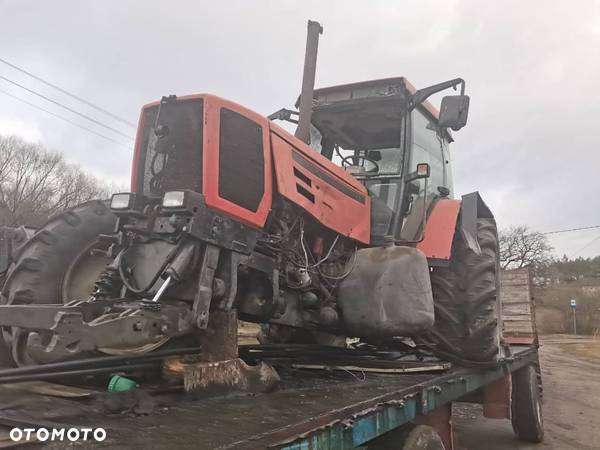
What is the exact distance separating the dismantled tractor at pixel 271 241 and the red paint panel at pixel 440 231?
0.04 ft

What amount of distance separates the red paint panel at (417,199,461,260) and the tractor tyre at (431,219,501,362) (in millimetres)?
217

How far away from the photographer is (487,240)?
505cm

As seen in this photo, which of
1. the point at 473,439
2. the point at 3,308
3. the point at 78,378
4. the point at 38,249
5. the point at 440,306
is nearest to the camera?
the point at 3,308

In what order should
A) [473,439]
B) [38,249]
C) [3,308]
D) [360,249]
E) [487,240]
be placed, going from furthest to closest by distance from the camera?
[473,439]
[487,240]
[360,249]
[38,249]
[3,308]

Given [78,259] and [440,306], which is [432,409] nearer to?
[440,306]

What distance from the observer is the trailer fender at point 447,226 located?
452 cm

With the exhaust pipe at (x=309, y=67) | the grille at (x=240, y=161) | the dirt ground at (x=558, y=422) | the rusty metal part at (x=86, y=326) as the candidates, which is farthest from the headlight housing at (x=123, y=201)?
the dirt ground at (x=558, y=422)

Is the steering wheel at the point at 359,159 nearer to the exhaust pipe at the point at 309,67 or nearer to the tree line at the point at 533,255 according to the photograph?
the exhaust pipe at the point at 309,67

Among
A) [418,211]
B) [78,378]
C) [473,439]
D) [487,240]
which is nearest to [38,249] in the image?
[78,378]

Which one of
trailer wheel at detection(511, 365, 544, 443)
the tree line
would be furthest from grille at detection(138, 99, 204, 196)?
the tree line

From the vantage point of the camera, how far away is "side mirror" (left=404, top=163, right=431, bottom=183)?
15.2 feet

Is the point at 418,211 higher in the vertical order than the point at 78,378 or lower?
higher

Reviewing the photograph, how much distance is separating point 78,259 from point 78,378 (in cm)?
112

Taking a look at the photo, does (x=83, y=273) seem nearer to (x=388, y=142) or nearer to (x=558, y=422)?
(x=388, y=142)
